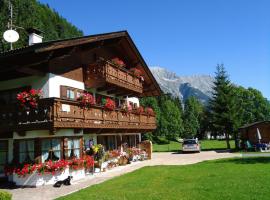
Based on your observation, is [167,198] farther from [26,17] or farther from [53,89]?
[26,17]

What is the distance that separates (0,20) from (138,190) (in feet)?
140

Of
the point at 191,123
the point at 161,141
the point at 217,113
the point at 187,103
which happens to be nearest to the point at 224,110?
the point at 217,113

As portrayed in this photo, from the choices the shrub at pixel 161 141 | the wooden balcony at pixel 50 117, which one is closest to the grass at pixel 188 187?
the wooden balcony at pixel 50 117

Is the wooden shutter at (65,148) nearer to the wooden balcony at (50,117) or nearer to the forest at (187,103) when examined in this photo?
the wooden balcony at (50,117)

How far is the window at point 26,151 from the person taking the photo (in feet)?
57.1

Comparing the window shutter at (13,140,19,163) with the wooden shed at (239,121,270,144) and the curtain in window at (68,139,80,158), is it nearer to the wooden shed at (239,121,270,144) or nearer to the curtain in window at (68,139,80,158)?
the curtain in window at (68,139,80,158)

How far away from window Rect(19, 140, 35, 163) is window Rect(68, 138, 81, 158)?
2.16 meters

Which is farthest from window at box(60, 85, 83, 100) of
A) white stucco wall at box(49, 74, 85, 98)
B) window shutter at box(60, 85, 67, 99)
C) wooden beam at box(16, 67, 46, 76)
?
wooden beam at box(16, 67, 46, 76)

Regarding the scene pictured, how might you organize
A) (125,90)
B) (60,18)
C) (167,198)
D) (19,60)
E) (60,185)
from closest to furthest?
(167,198) → (60,185) → (19,60) → (125,90) → (60,18)

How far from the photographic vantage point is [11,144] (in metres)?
18.3

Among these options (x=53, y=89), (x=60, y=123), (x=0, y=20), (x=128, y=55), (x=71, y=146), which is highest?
(x=0, y=20)

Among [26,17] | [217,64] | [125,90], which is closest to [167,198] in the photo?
[125,90]

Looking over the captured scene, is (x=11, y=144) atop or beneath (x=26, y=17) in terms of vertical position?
beneath

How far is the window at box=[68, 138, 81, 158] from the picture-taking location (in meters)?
18.8
